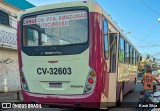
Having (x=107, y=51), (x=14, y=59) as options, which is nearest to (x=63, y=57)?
(x=107, y=51)

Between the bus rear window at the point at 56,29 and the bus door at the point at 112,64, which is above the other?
the bus rear window at the point at 56,29

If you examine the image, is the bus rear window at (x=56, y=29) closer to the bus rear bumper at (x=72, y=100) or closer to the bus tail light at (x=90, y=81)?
the bus tail light at (x=90, y=81)

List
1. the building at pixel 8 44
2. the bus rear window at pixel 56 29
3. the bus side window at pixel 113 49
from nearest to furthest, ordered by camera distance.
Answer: the bus rear window at pixel 56 29 → the bus side window at pixel 113 49 → the building at pixel 8 44

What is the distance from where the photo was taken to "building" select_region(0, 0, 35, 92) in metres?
18.1

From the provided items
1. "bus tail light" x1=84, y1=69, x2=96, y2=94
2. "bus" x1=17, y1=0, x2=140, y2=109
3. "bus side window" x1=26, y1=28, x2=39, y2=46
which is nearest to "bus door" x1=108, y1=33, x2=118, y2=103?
"bus" x1=17, y1=0, x2=140, y2=109

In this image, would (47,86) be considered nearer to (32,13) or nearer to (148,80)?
(32,13)

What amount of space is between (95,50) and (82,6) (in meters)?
1.31

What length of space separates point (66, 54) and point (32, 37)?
138 cm

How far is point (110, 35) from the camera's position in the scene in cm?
857

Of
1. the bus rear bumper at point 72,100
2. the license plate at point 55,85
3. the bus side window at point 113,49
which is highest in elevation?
the bus side window at point 113,49

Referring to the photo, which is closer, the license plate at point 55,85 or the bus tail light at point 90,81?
the bus tail light at point 90,81

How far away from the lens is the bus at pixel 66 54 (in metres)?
Answer: 7.20

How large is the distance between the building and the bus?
10.3m

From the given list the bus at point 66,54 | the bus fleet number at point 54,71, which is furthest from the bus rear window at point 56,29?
the bus fleet number at point 54,71
